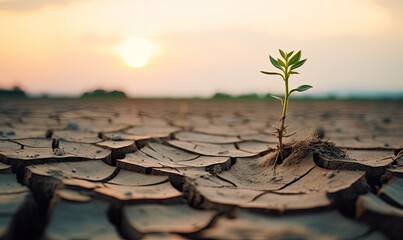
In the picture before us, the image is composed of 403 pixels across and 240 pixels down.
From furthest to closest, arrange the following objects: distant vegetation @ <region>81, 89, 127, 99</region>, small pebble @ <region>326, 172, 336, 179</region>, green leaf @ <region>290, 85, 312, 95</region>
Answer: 1. distant vegetation @ <region>81, 89, 127, 99</region>
2. green leaf @ <region>290, 85, 312, 95</region>
3. small pebble @ <region>326, 172, 336, 179</region>

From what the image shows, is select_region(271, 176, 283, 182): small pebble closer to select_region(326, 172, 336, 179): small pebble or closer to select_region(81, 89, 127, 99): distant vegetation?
select_region(326, 172, 336, 179): small pebble

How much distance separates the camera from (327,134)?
3.71 m

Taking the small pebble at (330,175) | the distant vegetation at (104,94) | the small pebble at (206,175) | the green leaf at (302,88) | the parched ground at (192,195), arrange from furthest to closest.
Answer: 1. the distant vegetation at (104,94)
2. the green leaf at (302,88)
3. the small pebble at (206,175)
4. the small pebble at (330,175)
5. the parched ground at (192,195)

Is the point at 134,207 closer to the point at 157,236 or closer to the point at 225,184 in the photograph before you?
the point at 157,236

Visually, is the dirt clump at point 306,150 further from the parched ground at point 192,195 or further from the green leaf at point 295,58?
the green leaf at point 295,58

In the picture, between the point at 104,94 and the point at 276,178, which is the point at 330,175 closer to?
the point at 276,178

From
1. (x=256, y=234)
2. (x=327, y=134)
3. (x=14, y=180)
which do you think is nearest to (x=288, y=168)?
(x=256, y=234)

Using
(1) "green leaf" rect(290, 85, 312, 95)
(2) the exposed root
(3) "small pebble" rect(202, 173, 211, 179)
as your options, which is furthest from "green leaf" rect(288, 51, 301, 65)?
(3) "small pebble" rect(202, 173, 211, 179)

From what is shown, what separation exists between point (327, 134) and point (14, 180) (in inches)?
109

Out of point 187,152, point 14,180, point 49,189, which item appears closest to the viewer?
point 49,189

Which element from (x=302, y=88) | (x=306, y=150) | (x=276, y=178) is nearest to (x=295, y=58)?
(x=302, y=88)

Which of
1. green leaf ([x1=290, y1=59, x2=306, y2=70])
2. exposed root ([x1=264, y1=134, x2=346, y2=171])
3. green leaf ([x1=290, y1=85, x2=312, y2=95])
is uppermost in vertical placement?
green leaf ([x1=290, y1=59, x2=306, y2=70])

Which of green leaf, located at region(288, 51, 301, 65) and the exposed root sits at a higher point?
green leaf, located at region(288, 51, 301, 65)

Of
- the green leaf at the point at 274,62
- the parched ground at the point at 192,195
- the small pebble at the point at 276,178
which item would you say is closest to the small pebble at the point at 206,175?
the parched ground at the point at 192,195
